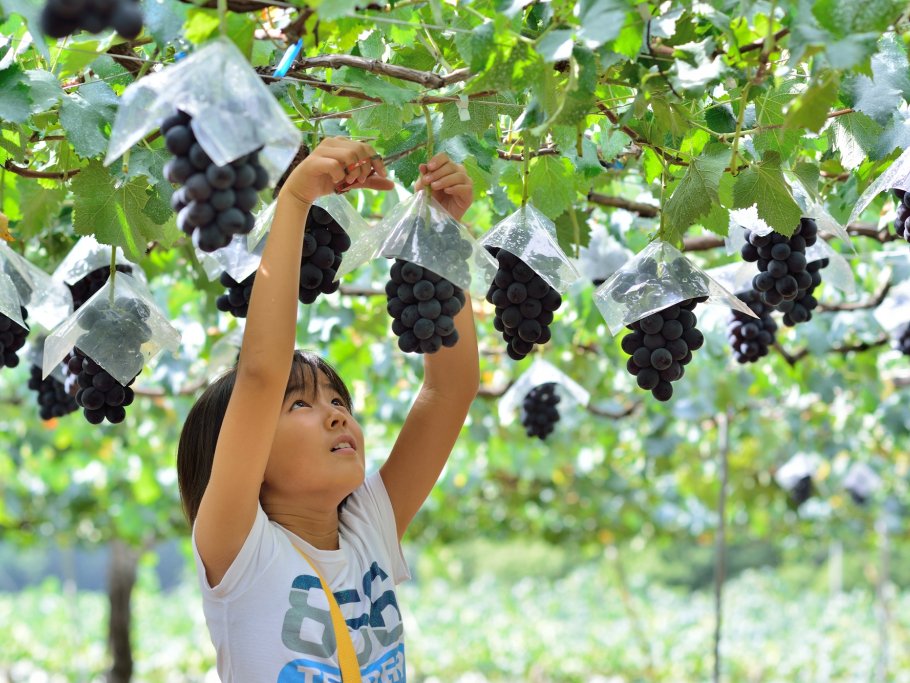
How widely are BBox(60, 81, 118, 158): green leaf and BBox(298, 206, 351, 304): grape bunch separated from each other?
396 millimetres

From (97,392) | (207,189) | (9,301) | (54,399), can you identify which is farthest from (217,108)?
(54,399)

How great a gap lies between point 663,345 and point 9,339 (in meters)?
1.27

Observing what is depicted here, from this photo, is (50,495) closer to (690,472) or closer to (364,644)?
(690,472)

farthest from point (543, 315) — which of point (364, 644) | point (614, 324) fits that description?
point (364, 644)

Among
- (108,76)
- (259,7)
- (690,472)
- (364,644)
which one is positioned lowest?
(690,472)

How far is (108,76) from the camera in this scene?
2.06 metres

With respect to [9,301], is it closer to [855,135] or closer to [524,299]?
[524,299]

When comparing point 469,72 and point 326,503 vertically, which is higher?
point 469,72

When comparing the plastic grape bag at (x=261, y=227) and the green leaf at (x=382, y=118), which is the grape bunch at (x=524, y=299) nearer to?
the green leaf at (x=382, y=118)

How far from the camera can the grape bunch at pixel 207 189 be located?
4.51 feet

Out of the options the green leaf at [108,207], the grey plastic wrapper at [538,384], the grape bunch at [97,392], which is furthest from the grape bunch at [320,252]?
the grey plastic wrapper at [538,384]

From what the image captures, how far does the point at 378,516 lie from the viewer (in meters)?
2.43

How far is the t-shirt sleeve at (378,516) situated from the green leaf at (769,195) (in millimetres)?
970

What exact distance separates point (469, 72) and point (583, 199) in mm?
1063
